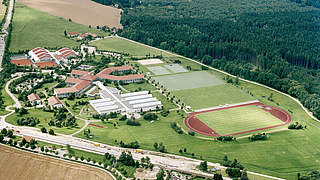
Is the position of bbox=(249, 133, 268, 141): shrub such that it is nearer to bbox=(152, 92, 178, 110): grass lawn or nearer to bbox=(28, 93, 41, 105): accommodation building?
bbox=(152, 92, 178, 110): grass lawn

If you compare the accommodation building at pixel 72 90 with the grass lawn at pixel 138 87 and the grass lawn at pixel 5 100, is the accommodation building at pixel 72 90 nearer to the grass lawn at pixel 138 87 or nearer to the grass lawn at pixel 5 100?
the grass lawn at pixel 5 100

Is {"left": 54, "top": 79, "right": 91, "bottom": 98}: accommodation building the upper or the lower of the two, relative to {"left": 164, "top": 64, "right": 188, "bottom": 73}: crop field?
lower

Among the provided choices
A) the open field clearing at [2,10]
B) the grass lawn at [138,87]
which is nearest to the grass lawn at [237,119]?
the grass lawn at [138,87]

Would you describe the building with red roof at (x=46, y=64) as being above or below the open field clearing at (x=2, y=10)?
below

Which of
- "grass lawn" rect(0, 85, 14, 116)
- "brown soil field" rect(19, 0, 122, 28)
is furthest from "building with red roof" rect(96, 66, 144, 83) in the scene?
"brown soil field" rect(19, 0, 122, 28)

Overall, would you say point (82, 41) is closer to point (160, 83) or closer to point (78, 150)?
point (160, 83)
